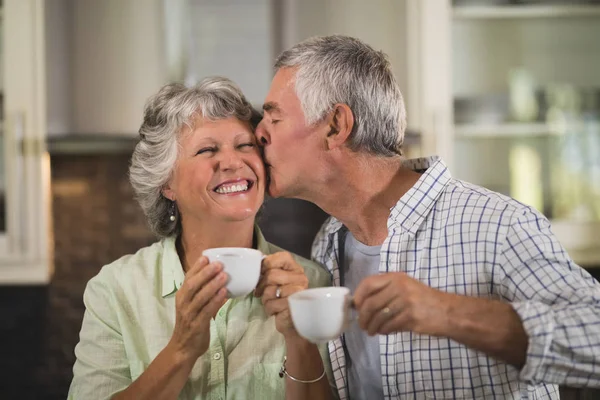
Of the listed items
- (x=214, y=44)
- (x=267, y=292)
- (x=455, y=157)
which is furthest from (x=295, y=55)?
(x=214, y=44)

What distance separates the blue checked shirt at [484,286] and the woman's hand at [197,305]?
40 cm

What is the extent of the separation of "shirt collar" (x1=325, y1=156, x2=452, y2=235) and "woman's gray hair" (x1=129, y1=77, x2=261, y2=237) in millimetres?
429

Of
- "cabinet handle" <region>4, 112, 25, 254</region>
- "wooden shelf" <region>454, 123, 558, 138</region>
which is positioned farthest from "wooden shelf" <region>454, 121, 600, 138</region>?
"cabinet handle" <region>4, 112, 25, 254</region>

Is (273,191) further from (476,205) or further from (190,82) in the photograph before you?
(190,82)

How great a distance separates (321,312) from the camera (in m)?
1.15

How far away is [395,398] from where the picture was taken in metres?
1.54

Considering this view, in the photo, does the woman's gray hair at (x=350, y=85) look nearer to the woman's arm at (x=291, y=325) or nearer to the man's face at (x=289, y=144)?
the man's face at (x=289, y=144)

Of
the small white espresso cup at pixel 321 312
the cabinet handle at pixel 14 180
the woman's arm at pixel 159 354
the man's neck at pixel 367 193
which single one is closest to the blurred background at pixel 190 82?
the cabinet handle at pixel 14 180

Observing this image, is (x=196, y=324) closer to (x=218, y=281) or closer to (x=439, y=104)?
(x=218, y=281)

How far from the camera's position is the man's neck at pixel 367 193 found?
1677mm

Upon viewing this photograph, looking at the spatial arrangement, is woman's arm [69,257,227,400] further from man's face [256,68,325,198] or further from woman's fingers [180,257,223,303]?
man's face [256,68,325,198]

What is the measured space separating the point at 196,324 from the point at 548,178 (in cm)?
207

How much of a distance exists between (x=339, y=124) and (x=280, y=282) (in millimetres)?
455

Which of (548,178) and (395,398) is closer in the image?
(395,398)
